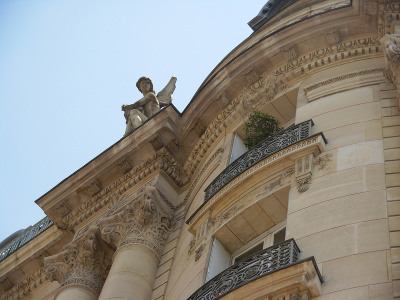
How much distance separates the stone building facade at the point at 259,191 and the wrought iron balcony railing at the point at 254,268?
23 mm

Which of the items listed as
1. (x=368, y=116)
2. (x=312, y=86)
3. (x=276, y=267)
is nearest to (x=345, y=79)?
(x=312, y=86)

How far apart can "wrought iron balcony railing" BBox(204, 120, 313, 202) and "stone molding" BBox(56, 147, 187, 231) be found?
3156mm

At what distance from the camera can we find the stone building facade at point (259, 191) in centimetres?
1288

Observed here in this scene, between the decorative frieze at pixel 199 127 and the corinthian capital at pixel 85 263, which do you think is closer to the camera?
the corinthian capital at pixel 85 263

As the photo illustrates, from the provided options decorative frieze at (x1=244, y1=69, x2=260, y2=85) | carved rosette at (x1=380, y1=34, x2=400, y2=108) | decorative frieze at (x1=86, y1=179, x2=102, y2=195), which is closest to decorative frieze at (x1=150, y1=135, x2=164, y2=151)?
decorative frieze at (x1=86, y1=179, x2=102, y2=195)

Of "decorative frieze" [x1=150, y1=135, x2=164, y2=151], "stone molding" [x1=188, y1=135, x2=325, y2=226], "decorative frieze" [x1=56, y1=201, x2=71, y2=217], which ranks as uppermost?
"decorative frieze" [x1=150, y1=135, x2=164, y2=151]

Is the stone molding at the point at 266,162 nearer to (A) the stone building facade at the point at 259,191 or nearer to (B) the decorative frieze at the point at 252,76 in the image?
(A) the stone building facade at the point at 259,191

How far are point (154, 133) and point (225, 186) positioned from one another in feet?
14.8

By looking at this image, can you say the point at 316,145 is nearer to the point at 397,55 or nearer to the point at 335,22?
the point at 397,55

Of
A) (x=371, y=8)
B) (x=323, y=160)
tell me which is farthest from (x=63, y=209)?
(x=371, y=8)

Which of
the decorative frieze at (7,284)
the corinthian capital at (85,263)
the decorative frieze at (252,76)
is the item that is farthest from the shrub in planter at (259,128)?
the decorative frieze at (7,284)

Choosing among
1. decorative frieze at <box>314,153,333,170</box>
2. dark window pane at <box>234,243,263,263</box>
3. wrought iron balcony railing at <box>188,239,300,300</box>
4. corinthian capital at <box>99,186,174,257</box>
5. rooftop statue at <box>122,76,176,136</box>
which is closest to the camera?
wrought iron balcony railing at <box>188,239,300,300</box>

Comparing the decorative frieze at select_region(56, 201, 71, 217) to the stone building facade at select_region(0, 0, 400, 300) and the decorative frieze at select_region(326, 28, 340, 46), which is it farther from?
the decorative frieze at select_region(326, 28, 340, 46)

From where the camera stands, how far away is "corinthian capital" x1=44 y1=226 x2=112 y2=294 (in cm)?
1897
